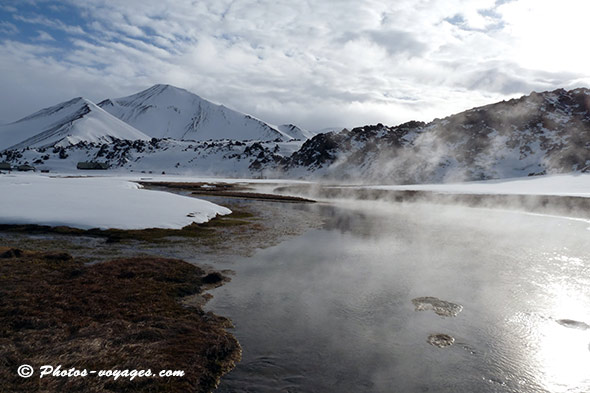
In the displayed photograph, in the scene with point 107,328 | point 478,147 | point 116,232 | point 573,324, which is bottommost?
point 573,324

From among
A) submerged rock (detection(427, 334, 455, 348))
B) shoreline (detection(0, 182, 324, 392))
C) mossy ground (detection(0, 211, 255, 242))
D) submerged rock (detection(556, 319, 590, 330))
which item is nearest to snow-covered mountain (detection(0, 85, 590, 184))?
mossy ground (detection(0, 211, 255, 242))

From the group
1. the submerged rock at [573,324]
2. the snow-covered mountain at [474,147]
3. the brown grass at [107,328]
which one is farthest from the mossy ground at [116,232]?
the snow-covered mountain at [474,147]

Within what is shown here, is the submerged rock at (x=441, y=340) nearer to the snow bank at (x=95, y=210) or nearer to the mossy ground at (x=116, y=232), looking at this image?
the mossy ground at (x=116, y=232)

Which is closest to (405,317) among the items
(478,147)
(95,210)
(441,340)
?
(441,340)

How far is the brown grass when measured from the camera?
28.6ft

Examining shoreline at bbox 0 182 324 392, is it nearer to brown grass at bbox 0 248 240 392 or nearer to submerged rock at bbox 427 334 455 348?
Answer: brown grass at bbox 0 248 240 392

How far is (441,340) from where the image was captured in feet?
38.4

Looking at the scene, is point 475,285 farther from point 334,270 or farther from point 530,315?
point 334,270

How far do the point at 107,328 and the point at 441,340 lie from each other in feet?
34.0

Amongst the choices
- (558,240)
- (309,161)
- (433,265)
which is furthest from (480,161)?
(433,265)

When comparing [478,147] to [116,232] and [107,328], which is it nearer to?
[116,232]

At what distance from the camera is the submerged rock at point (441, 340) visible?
11.4m

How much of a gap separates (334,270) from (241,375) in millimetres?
10452

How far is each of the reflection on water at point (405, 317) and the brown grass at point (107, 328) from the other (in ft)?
3.12
